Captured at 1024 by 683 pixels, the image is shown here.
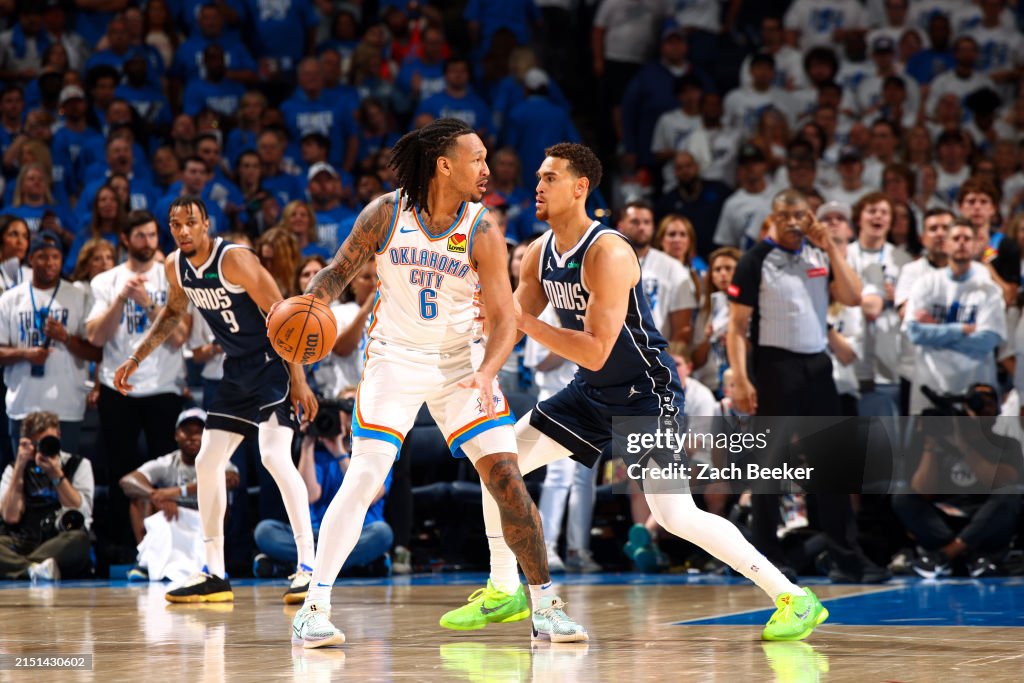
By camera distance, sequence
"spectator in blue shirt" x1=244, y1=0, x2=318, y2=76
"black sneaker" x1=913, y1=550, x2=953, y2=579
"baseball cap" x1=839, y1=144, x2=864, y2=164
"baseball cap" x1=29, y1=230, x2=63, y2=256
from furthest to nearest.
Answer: "spectator in blue shirt" x1=244, y1=0, x2=318, y2=76, "baseball cap" x1=839, y1=144, x2=864, y2=164, "baseball cap" x1=29, y1=230, x2=63, y2=256, "black sneaker" x1=913, y1=550, x2=953, y2=579

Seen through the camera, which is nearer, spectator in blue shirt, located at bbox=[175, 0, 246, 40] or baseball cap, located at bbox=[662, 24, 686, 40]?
baseball cap, located at bbox=[662, 24, 686, 40]

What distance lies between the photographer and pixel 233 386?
8133 millimetres

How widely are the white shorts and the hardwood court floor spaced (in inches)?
35.1

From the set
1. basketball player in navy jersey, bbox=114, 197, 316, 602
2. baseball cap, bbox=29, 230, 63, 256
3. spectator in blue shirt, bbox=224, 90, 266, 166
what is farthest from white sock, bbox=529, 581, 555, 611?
spectator in blue shirt, bbox=224, 90, 266, 166

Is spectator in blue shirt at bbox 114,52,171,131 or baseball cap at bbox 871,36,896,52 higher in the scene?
baseball cap at bbox 871,36,896,52

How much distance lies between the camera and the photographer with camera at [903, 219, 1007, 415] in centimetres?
973

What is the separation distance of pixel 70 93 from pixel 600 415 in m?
9.37

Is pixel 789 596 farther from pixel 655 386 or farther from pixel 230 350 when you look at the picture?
pixel 230 350

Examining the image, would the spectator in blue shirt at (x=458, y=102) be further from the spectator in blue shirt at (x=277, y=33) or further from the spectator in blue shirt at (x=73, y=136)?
the spectator in blue shirt at (x=73, y=136)

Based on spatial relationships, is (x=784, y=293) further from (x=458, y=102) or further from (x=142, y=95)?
(x=142, y=95)

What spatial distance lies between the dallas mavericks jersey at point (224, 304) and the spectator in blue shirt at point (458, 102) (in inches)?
243

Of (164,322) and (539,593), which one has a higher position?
(164,322)

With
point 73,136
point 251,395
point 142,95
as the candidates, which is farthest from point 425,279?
point 142,95

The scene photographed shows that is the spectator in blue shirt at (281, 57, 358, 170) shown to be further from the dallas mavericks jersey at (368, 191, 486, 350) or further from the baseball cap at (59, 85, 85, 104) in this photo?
the dallas mavericks jersey at (368, 191, 486, 350)
